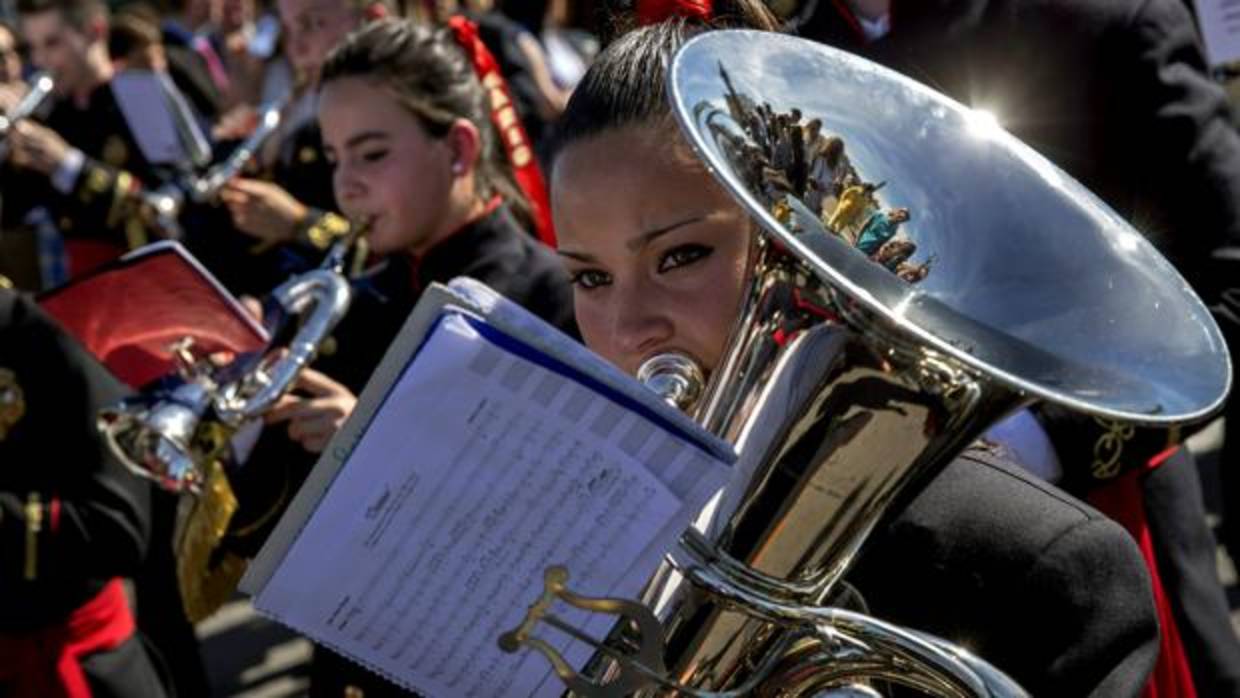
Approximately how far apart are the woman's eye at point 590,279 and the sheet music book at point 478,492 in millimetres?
408

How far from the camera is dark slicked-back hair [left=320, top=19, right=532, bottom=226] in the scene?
2.51 meters

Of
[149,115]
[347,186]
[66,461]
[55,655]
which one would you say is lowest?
[55,655]

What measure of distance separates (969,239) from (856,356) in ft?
0.51

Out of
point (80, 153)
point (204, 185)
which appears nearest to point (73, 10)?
point (80, 153)

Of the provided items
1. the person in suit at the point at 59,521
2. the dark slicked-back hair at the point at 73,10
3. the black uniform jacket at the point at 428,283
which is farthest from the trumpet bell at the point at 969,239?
the dark slicked-back hair at the point at 73,10

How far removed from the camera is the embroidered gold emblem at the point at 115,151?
491cm

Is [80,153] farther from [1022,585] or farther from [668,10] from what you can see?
[1022,585]

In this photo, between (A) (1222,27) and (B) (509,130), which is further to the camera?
(B) (509,130)

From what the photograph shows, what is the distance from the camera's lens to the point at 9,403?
8.44 feet

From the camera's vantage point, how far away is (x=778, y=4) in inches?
74.9

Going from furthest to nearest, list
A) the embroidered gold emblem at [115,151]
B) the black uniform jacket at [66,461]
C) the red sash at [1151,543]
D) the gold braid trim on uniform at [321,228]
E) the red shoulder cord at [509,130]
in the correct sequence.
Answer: the embroidered gold emblem at [115,151]
the gold braid trim on uniform at [321,228]
the red shoulder cord at [509,130]
the black uniform jacket at [66,461]
the red sash at [1151,543]

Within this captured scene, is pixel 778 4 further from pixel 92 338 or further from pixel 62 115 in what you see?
pixel 62 115

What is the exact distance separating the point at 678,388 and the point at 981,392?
260 millimetres

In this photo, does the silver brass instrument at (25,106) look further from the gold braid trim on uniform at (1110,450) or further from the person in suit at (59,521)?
the gold braid trim on uniform at (1110,450)
